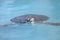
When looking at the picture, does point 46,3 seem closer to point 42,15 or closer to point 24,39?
point 42,15

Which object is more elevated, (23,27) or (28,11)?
(28,11)

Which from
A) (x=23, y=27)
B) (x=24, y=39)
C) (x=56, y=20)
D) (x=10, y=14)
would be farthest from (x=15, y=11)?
(x=56, y=20)

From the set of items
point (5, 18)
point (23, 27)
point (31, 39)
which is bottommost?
point (31, 39)

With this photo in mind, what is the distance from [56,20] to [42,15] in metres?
0.13

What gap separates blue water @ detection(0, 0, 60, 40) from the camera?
1.20 meters

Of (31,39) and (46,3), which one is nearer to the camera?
(31,39)

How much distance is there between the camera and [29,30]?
3.99ft

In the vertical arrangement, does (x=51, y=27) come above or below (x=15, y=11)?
below

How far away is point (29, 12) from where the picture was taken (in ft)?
4.15

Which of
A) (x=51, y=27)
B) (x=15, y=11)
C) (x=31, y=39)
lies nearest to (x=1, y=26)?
(x=15, y=11)

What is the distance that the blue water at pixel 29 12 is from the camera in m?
1.20

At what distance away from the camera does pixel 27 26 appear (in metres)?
1.22

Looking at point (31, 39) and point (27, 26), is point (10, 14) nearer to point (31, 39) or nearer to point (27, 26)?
point (27, 26)

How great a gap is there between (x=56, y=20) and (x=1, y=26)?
499 millimetres
